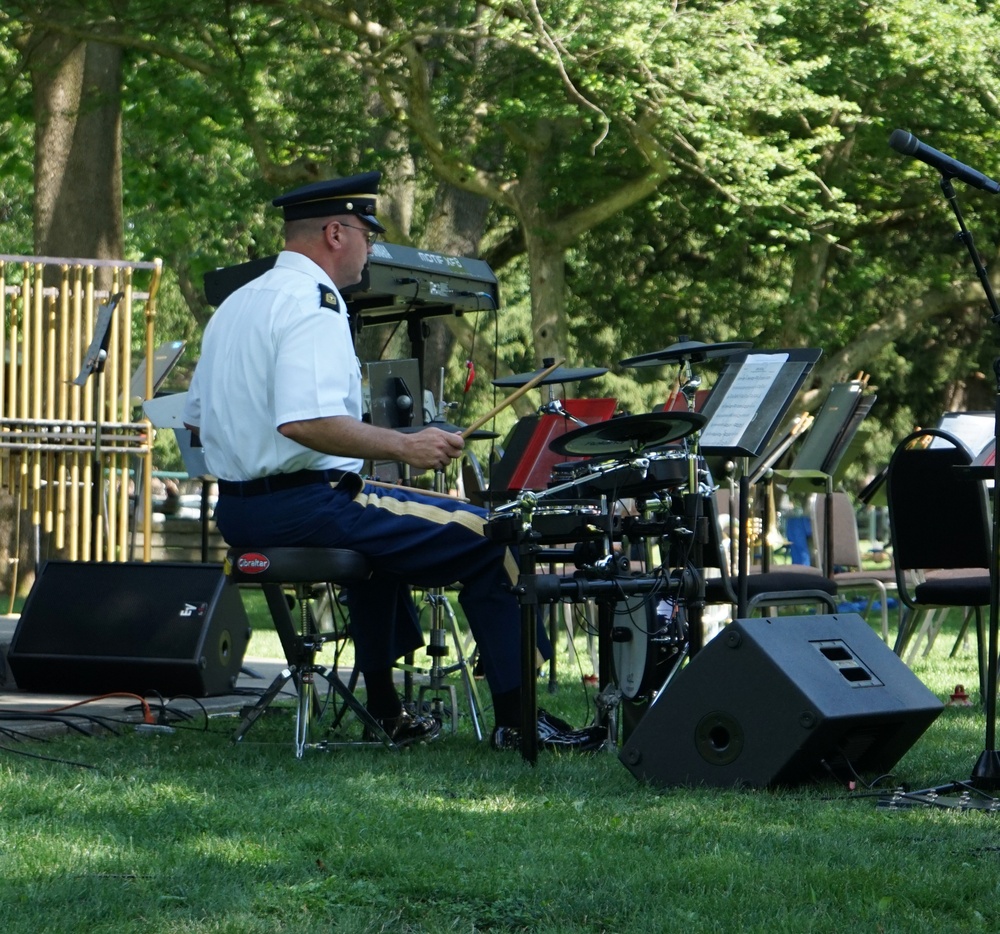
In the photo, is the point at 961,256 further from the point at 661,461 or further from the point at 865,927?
the point at 865,927

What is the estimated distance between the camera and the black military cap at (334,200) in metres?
5.48

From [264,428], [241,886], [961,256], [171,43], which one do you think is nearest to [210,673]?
[264,428]

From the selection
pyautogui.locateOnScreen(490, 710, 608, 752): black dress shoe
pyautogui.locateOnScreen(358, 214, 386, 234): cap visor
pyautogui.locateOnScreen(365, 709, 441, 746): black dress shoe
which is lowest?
pyautogui.locateOnScreen(365, 709, 441, 746): black dress shoe

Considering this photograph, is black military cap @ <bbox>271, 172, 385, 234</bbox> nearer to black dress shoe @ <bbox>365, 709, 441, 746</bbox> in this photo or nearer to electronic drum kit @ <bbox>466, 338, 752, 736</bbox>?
electronic drum kit @ <bbox>466, 338, 752, 736</bbox>

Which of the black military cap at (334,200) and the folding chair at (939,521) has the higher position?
the black military cap at (334,200)

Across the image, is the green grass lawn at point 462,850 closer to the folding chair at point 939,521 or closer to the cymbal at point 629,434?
the cymbal at point 629,434

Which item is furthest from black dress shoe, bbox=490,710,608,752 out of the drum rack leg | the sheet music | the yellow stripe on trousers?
the sheet music

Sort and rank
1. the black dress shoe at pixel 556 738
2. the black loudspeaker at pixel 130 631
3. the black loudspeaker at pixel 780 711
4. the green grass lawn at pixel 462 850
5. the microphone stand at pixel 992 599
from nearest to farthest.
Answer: the green grass lawn at pixel 462 850, the microphone stand at pixel 992 599, the black loudspeaker at pixel 780 711, the black dress shoe at pixel 556 738, the black loudspeaker at pixel 130 631

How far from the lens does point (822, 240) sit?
1873 cm

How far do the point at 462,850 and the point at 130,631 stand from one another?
344 centimetres

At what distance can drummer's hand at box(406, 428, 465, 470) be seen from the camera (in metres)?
5.06

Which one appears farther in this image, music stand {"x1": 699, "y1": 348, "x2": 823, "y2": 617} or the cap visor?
music stand {"x1": 699, "y1": 348, "x2": 823, "y2": 617}

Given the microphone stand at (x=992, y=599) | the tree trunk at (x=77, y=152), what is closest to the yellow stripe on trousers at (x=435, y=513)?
the microphone stand at (x=992, y=599)

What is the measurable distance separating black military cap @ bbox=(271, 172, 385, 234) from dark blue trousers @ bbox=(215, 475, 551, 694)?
96cm
